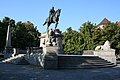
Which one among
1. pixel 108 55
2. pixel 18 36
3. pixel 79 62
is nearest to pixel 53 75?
pixel 79 62

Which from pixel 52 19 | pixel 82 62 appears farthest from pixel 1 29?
pixel 82 62

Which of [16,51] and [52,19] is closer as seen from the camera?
[52,19]

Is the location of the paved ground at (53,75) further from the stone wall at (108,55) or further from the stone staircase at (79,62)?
the stone wall at (108,55)

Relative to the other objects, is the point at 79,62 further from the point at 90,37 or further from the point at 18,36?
the point at 18,36

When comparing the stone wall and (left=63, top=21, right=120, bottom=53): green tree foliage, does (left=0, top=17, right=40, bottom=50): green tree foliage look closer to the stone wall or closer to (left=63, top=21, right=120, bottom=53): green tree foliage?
(left=63, top=21, right=120, bottom=53): green tree foliage

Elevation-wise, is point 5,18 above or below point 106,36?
above

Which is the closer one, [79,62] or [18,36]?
[79,62]

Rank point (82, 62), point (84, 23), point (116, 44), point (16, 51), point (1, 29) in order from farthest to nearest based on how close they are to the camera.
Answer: point (1, 29), point (84, 23), point (116, 44), point (16, 51), point (82, 62)

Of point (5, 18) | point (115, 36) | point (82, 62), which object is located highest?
point (5, 18)

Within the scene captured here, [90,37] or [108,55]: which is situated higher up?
[90,37]

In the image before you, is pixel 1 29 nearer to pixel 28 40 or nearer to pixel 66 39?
pixel 28 40

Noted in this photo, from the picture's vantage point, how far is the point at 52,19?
36.1m

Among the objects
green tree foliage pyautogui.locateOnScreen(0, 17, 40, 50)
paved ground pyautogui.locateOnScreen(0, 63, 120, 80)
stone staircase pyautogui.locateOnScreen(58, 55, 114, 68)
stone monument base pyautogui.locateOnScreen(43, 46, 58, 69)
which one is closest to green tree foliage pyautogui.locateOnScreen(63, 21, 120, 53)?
green tree foliage pyautogui.locateOnScreen(0, 17, 40, 50)

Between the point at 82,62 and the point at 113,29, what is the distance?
30.5m
